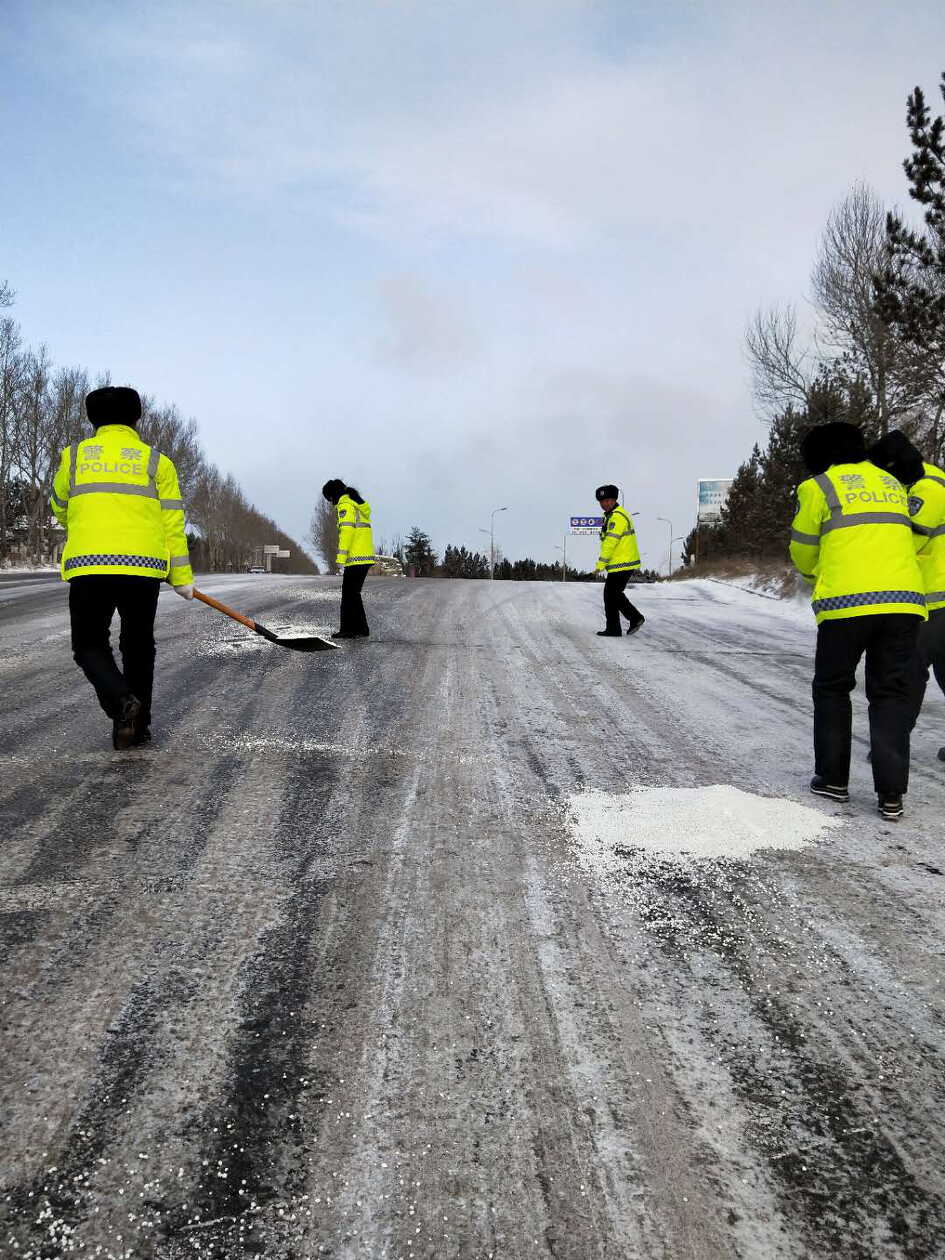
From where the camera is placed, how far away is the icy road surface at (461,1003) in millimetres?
1426

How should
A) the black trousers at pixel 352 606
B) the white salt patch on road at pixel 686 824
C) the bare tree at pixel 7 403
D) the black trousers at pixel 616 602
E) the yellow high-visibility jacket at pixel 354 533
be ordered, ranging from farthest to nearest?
1. the bare tree at pixel 7 403
2. the black trousers at pixel 616 602
3. the yellow high-visibility jacket at pixel 354 533
4. the black trousers at pixel 352 606
5. the white salt patch on road at pixel 686 824

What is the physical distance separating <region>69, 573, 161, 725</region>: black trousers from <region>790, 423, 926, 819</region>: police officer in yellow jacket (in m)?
3.19

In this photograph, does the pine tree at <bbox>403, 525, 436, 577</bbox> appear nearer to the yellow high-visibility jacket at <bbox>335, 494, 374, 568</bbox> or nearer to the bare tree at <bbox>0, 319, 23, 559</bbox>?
the bare tree at <bbox>0, 319, 23, 559</bbox>

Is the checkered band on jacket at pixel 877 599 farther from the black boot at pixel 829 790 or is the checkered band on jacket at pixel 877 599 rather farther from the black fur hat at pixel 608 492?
the black fur hat at pixel 608 492

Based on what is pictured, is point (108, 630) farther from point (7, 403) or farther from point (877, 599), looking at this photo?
point (7, 403)

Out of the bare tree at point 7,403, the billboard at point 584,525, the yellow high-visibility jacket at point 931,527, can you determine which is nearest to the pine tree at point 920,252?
the yellow high-visibility jacket at point 931,527

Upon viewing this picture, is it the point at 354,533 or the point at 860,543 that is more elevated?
the point at 354,533

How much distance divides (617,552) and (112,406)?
655cm

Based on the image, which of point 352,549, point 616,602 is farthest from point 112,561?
point 616,602

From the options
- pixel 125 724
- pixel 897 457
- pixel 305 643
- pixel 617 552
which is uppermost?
pixel 897 457

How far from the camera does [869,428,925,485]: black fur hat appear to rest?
4336 mm

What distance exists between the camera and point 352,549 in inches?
347

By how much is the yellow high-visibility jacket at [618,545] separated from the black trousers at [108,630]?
20.6 ft

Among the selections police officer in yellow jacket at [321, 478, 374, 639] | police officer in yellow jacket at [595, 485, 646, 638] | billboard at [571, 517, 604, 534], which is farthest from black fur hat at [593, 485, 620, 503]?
billboard at [571, 517, 604, 534]
